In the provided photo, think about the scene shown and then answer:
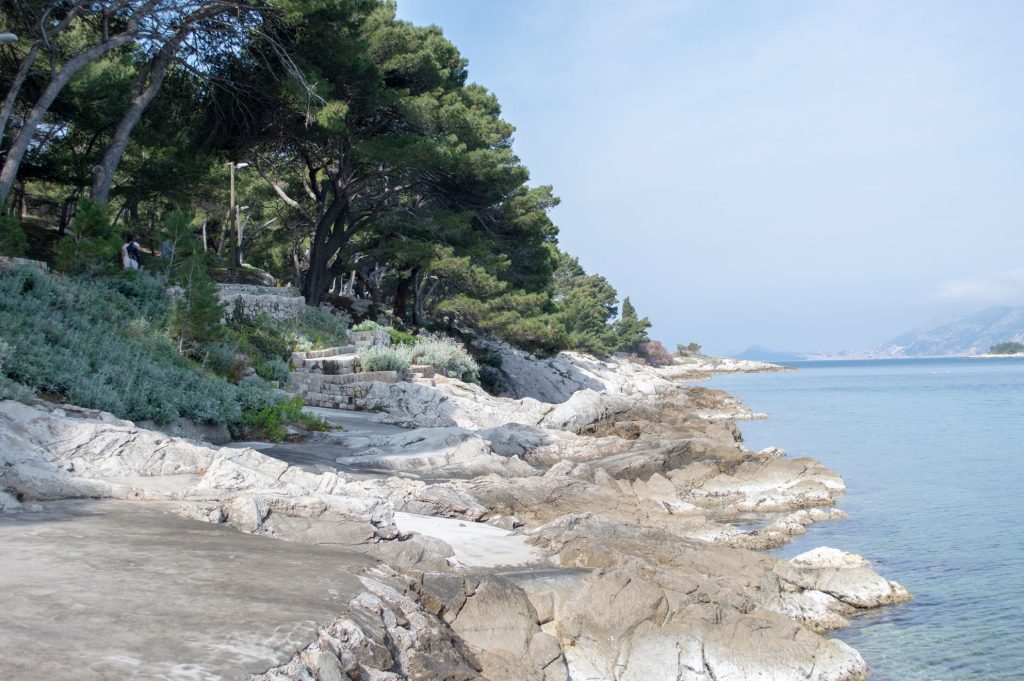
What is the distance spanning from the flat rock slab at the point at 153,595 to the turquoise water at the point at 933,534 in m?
5.04

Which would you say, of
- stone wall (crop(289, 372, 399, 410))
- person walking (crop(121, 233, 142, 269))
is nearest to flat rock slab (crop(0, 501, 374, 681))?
person walking (crop(121, 233, 142, 269))

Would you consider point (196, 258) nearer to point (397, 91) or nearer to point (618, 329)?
point (397, 91)

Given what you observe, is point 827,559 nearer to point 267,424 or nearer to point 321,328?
point 267,424

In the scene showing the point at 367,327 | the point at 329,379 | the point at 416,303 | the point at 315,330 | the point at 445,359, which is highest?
the point at 416,303

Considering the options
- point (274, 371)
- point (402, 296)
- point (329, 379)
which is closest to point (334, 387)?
point (329, 379)

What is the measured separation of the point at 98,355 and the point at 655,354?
339 ft

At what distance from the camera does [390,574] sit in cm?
628

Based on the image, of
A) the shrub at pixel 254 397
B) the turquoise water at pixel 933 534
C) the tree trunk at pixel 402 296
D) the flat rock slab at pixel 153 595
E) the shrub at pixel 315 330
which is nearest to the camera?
the flat rock slab at pixel 153 595

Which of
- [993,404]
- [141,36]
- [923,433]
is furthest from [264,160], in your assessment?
[993,404]

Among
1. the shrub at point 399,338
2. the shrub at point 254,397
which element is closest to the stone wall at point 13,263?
the shrub at point 254,397

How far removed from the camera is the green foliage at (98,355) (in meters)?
Result: 9.98

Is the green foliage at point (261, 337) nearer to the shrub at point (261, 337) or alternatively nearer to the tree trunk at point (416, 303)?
Answer: the shrub at point (261, 337)

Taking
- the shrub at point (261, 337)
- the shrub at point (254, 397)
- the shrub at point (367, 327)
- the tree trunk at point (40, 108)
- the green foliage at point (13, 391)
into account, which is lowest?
the shrub at point (254, 397)

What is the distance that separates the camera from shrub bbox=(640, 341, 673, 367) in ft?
355
